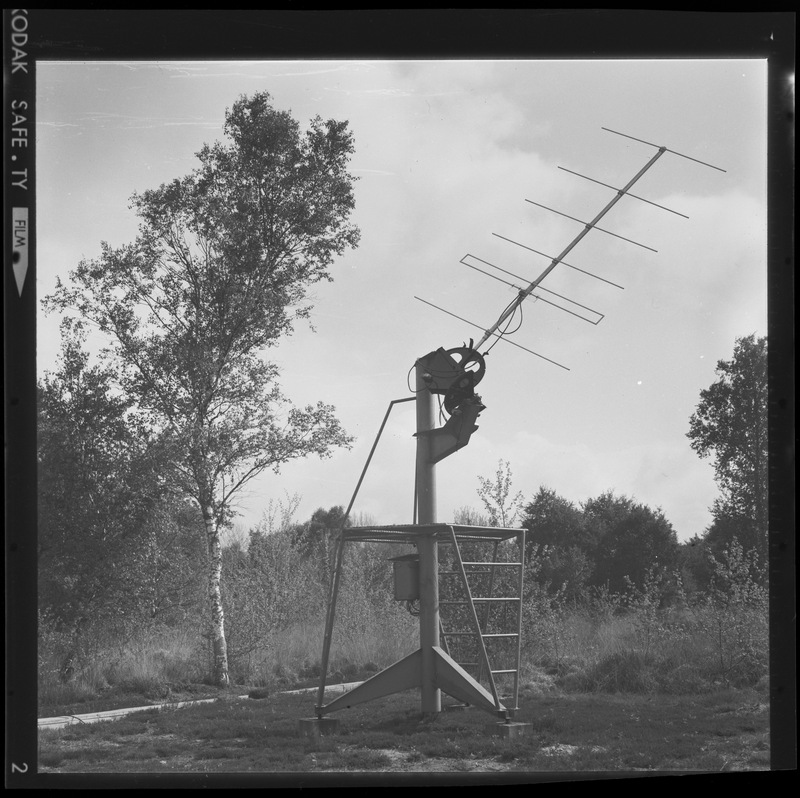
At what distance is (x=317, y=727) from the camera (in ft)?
23.5

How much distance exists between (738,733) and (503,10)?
4875 mm

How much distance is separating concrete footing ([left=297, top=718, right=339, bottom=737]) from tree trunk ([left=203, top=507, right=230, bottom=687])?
2955mm

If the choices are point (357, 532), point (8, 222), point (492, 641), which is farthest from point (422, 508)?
point (8, 222)

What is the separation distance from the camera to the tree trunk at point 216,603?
10.1 meters

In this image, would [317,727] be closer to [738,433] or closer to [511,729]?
[511,729]

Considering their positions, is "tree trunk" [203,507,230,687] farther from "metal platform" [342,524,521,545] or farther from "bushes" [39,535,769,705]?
"metal platform" [342,524,521,545]

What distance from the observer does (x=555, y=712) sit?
24.9 feet

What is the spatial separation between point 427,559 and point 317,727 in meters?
1.42

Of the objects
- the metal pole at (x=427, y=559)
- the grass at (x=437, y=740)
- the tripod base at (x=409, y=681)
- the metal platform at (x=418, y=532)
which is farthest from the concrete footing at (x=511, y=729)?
the metal platform at (x=418, y=532)

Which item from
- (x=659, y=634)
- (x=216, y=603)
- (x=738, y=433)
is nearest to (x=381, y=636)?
(x=216, y=603)

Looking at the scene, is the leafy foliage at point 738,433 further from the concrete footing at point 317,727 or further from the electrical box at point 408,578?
the concrete footing at point 317,727

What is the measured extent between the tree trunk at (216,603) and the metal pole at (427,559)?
3.23 metres

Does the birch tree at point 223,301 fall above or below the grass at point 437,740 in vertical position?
above

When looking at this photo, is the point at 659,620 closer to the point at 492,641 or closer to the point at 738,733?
the point at 492,641
